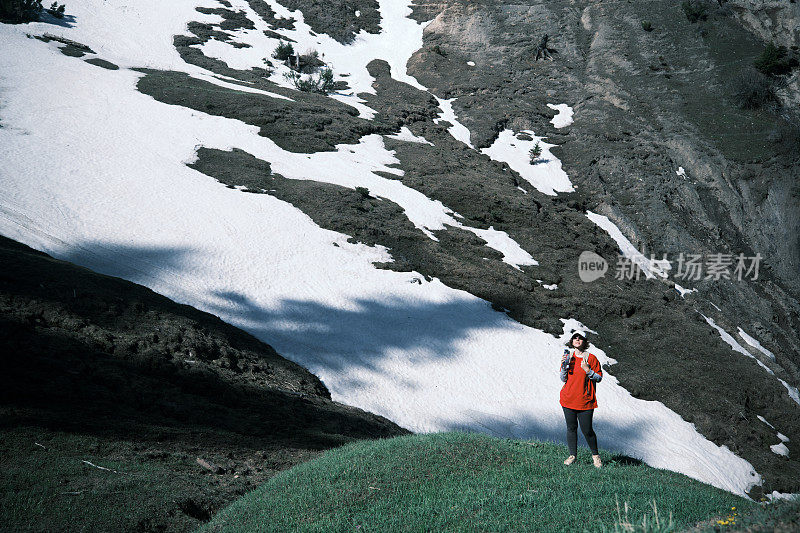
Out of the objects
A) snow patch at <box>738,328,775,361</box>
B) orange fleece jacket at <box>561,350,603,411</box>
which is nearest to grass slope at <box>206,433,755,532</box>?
orange fleece jacket at <box>561,350,603,411</box>

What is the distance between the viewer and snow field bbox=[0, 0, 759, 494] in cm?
2134

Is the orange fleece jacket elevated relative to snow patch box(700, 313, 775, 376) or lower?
elevated

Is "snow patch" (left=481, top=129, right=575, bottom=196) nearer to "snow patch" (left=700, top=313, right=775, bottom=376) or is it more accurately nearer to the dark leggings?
"snow patch" (left=700, top=313, right=775, bottom=376)

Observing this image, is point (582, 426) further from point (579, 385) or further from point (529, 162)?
point (529, 162)

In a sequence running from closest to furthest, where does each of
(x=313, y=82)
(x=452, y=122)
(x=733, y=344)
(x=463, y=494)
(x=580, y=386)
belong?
(x=463, y=494)
(x=580, y=386)
(x=733, y=344)
(x=452, y=122)
(x=313, y=82)

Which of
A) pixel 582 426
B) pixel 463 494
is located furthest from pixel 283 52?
pixel 463 494

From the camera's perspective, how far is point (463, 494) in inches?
290

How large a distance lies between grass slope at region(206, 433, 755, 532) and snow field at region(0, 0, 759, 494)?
1055cm

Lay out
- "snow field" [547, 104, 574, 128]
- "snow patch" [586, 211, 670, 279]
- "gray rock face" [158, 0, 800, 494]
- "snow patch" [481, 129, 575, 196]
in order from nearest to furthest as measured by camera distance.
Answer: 1. "gray rock face" [158, 0, 800, 494]
2. "snow patch" [586, 211, 670, 279]
3. "snow patch" [481, 129, 575, 196]
4. "snow field" [547, 104, 574, 128]

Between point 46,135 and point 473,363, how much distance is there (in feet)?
116

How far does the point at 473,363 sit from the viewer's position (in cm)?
2403

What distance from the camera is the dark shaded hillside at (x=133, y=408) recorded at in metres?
8.00

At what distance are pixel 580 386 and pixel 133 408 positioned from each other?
1051 cm

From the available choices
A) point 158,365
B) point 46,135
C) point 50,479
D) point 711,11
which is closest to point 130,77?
point 46,135
